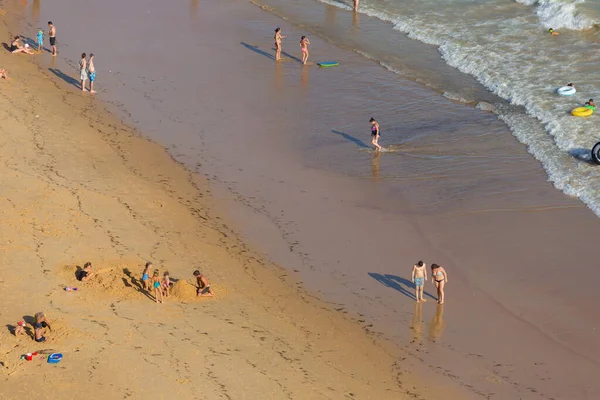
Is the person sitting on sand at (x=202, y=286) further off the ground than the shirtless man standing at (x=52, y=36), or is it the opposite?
the shirtless man standing at (x=52, y=36)

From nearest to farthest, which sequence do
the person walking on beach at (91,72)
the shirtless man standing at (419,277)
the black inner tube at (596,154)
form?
the shirtless man standing at (419,277), the black inner tube at (596,154), the person walking on beach at (91,72)

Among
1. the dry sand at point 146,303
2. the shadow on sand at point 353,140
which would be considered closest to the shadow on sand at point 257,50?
the shadow on sand at point 353,140

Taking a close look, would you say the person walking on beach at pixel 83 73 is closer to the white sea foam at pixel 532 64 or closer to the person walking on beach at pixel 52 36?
the person walking on beach at pixel 52 36

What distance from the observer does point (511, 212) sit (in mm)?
20375

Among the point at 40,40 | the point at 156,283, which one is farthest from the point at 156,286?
the point at 40,40

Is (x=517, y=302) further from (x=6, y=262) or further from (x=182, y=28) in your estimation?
(x=182, y=28)

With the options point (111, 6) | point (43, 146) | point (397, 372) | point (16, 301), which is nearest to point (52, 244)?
point (16, 301)

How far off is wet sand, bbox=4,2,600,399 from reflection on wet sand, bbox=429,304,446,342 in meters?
0.03

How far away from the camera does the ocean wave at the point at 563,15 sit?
33.8 meters

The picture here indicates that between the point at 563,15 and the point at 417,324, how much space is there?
2147 cm

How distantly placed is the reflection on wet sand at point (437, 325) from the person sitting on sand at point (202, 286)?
13.7 feet

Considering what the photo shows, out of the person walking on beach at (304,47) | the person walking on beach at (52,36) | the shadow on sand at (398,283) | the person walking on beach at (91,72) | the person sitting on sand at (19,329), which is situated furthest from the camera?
the person walking on beach at (52,36)

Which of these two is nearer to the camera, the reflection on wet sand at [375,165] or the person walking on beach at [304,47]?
the reflection on wet sand at [375,165]

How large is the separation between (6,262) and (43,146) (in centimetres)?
645
